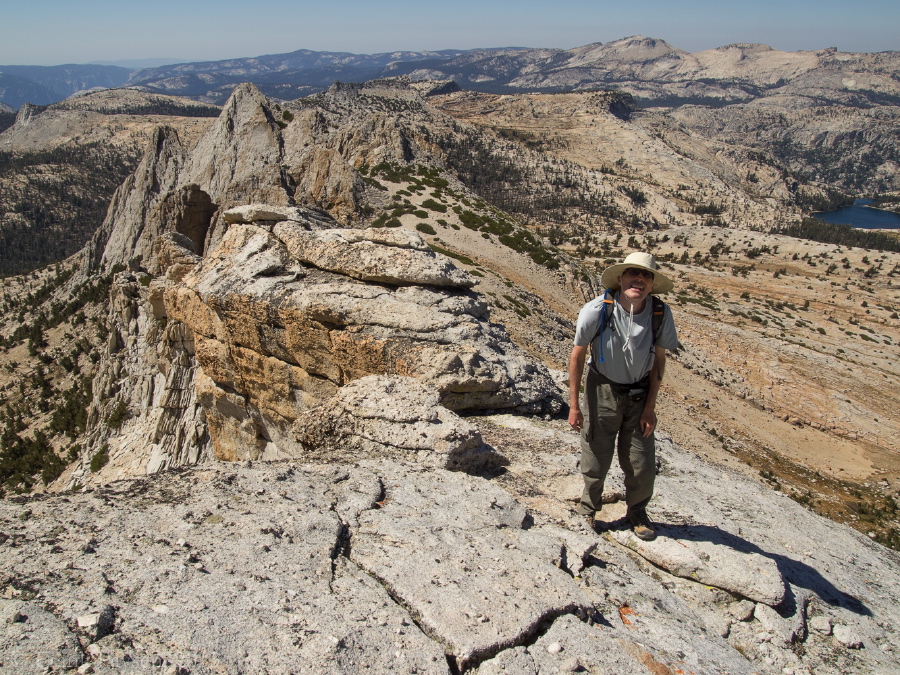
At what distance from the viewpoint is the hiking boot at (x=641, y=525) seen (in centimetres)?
546

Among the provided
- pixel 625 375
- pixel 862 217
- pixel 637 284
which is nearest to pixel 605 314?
pixel 637 284

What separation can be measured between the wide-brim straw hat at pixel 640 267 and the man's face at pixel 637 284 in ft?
0.22

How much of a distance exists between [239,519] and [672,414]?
2025 cm

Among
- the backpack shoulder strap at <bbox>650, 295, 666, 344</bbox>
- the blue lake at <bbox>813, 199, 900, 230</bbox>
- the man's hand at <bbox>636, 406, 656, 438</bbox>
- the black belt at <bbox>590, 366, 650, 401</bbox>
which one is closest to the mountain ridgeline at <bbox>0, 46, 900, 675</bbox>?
the man's hand at <bbox>636, 406, 656, 438</bbox>

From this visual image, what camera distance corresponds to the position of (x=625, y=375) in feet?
17.0

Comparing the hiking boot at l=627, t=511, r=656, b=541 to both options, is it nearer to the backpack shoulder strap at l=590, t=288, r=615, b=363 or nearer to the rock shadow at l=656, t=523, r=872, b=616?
the rock shadow at l=656, t=523, r=872, b=616

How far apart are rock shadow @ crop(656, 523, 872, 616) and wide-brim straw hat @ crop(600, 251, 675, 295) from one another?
114 inches

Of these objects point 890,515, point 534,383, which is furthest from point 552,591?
point 890,515

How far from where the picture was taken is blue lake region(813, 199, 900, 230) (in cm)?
15638

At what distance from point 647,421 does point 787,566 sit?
250cm

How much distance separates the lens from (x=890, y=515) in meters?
18.5

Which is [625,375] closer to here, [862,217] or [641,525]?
[641,525]

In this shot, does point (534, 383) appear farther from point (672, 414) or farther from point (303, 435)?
point (672, 414)

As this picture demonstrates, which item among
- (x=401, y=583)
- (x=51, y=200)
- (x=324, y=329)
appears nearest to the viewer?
(x=401, y=583)
